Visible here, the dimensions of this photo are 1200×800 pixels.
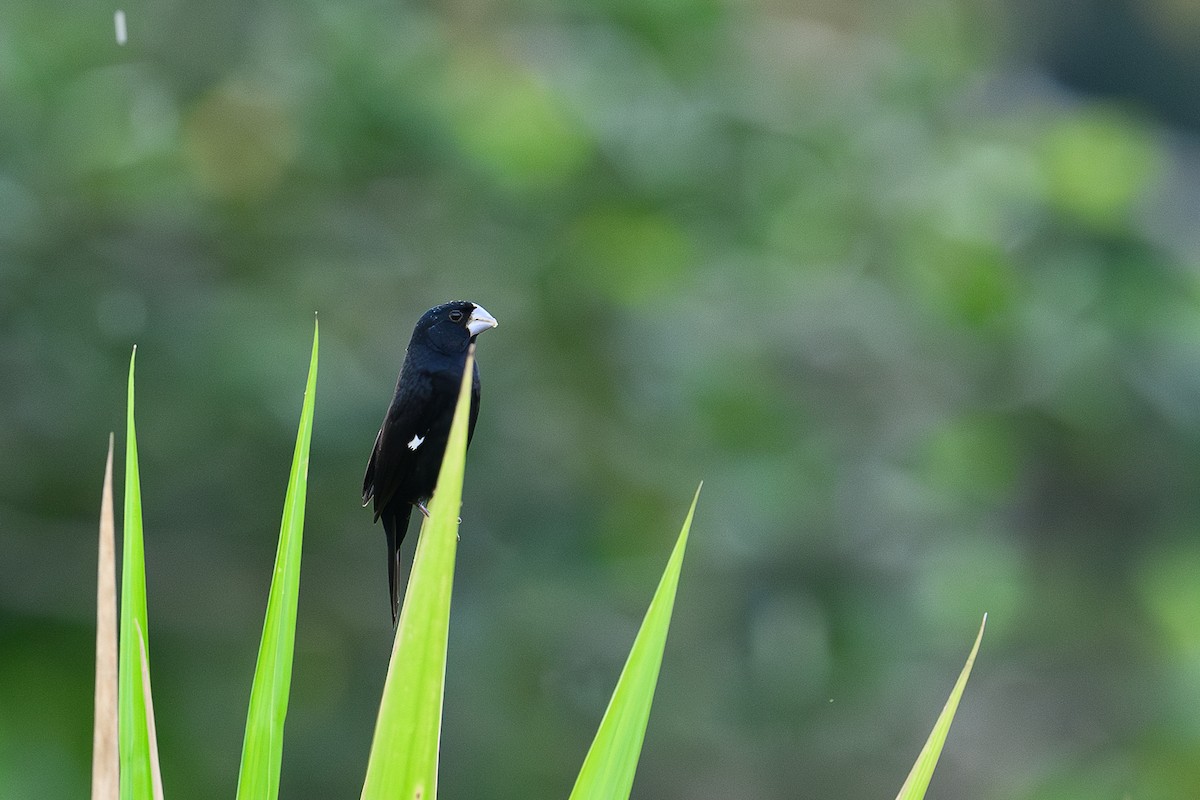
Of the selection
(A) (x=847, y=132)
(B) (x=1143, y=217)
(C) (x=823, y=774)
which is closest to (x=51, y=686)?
(C) (x=823, y=774)

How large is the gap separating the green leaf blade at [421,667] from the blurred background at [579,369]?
277 centimetres

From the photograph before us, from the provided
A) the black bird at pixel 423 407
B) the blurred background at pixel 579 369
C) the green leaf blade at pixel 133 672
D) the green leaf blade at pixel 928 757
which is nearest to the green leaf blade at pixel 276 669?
the green leaf blade at pixel 133 672

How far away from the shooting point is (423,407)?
50.8 inches

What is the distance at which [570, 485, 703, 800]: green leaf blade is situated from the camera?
100 centimetres

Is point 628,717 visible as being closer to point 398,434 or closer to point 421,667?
point 421,667

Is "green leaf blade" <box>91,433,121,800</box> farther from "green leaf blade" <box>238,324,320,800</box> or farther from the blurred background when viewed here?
the blurred background

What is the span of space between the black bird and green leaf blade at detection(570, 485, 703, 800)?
0.31 m

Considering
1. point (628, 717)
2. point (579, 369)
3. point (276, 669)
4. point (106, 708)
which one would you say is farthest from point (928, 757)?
point (579, 369)

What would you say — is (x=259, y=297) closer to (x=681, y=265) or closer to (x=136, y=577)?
(x=681, y=265)

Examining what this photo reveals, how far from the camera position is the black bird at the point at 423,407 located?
127 cm

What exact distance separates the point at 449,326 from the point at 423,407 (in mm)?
94

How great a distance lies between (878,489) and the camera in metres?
4.33

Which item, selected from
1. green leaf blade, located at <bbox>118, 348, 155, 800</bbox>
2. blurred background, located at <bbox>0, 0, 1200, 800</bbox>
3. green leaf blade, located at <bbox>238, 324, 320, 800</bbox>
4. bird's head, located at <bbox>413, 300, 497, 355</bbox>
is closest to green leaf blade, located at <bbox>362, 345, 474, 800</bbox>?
green leaf blade, located at <bbox>238, 324, 320, 800</bbox>

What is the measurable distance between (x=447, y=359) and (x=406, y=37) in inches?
124
